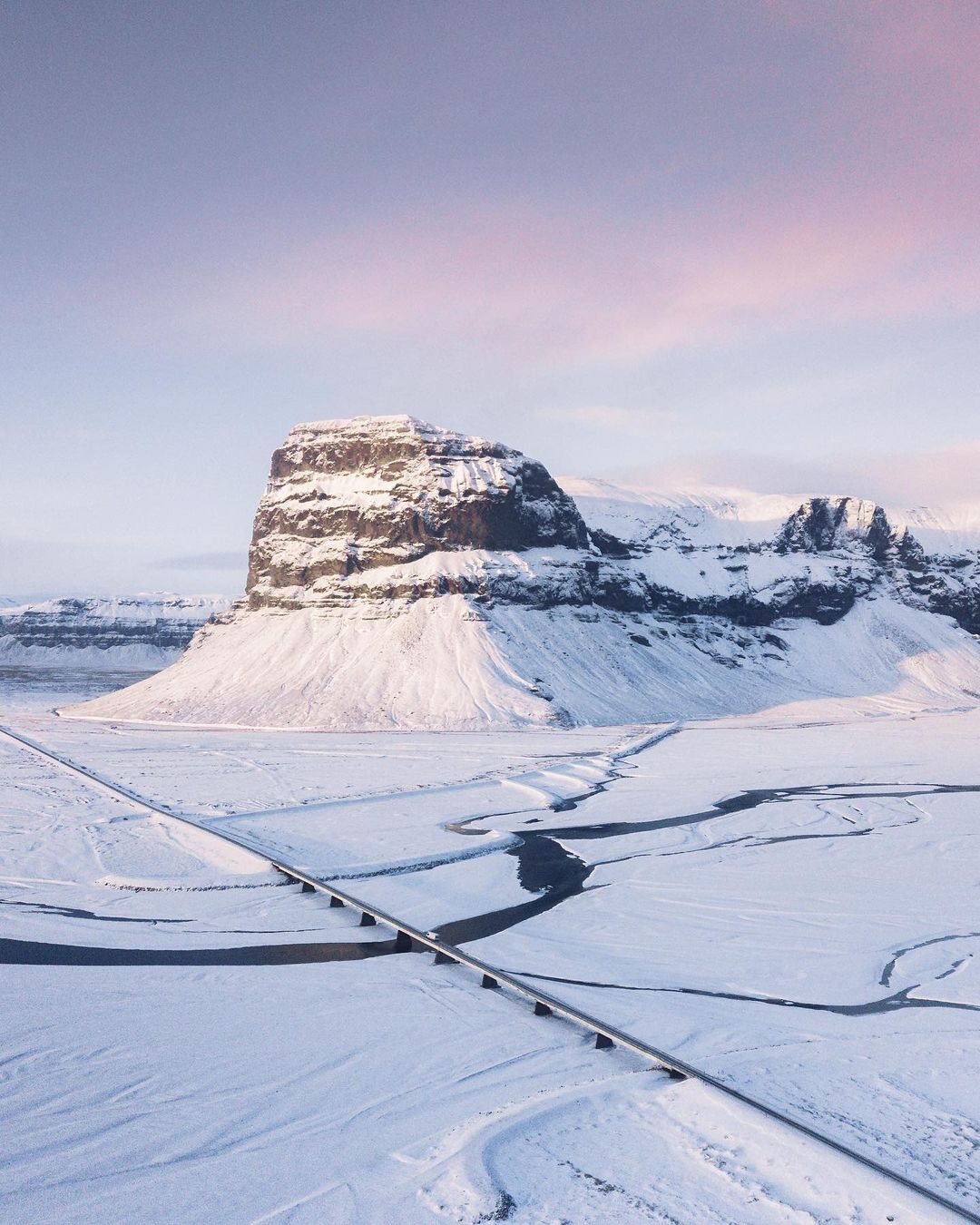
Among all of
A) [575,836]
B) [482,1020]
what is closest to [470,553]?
[575,836]

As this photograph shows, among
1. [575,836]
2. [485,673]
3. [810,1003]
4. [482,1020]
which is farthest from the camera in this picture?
[485,673]

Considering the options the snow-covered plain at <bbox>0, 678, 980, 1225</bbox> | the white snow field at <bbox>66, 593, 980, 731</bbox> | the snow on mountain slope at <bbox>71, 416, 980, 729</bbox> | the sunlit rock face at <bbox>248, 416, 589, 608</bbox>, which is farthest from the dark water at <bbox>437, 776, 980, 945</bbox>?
the sunlit rock face at <bbox>248, 416, 589, 608</bbox>

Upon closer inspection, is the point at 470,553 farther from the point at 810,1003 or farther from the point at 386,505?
the point at 810,1003

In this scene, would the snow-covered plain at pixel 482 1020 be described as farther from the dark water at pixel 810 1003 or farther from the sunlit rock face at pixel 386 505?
the sunlit rock face at pixel 386 505

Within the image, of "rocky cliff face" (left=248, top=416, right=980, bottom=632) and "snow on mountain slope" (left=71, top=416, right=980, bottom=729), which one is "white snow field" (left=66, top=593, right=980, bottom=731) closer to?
"snow on mountain slope" (left=71, top=416, right=980, bottom=729)

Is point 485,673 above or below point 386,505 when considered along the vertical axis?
below

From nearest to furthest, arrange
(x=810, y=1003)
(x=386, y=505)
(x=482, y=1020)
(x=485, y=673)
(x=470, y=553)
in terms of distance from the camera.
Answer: (x=482, y=1020)
(x=810, y=1003)
(x=485, y=673)
(x=470, y=553)
(x=386, y=505)

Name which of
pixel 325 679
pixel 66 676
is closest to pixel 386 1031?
pixel 325 679
